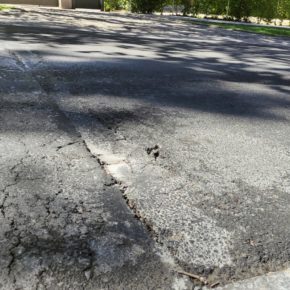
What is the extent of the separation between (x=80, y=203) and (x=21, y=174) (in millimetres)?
496

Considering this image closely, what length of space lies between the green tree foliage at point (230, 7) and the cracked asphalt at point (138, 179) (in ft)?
43.0

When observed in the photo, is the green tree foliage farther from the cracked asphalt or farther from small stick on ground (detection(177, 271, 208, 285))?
small stick on ground (detection(177, 271, 208, 285))

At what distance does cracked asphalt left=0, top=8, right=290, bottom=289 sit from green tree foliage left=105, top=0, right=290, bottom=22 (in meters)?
13.1

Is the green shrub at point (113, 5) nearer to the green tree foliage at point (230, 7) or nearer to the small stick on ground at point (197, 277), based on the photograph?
the green tree foliage at point (230, 7)

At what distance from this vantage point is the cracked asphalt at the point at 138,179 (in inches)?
64.0

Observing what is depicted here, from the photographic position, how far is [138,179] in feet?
7.64

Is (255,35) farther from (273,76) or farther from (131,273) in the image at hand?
(131,273)

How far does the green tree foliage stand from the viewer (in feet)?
54.5

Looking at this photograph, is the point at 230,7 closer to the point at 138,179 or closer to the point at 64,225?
the point at 138,179

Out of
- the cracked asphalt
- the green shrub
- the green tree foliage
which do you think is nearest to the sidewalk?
the cracked asphalt

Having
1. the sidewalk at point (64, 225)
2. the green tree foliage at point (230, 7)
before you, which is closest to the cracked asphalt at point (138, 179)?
the sidewalk at point (64, 225)

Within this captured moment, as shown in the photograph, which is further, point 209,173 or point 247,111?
point 247,111

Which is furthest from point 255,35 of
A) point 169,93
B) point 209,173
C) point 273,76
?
point 209,173

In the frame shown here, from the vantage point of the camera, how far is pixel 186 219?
1.96 m
